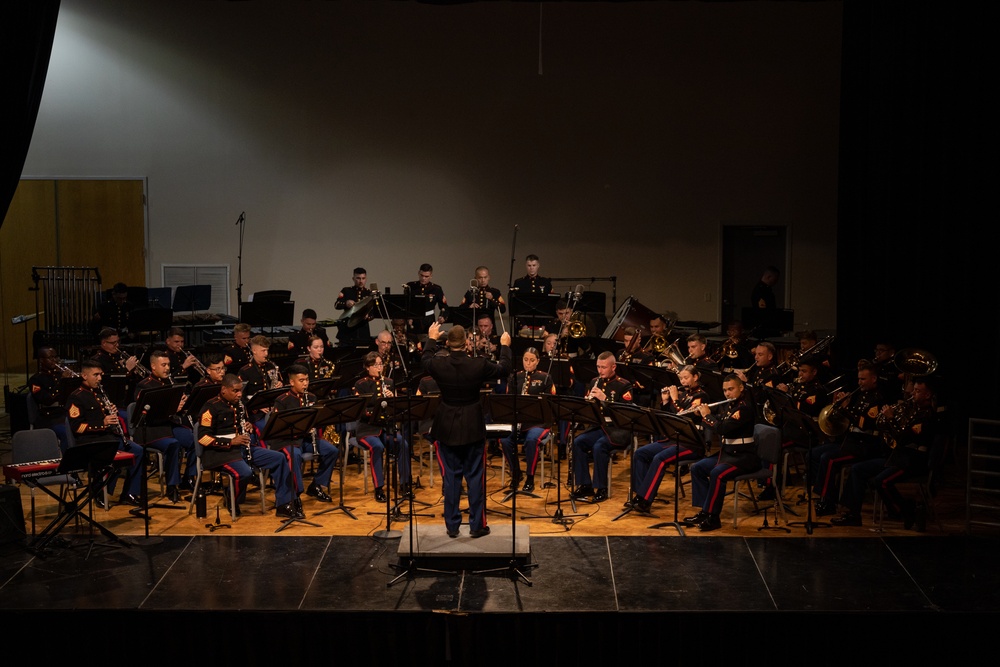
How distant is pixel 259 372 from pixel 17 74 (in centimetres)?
365

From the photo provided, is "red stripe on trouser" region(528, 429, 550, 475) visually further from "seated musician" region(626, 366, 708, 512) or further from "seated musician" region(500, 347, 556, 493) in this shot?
"seated musician" region(626, 366, 708, 512)

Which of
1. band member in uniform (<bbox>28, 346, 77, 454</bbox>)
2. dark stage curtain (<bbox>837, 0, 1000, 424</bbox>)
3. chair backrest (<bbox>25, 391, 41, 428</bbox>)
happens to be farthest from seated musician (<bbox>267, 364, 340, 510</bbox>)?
dark stage curtain (<bbox>837, 0, 1000, 424</bbox>)

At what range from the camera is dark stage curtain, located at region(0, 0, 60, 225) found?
25.9 ft

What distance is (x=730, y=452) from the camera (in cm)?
848

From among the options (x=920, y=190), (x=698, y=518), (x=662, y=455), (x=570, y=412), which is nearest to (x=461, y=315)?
(x=570, y=412)

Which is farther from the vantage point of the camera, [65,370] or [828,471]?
[65,370]

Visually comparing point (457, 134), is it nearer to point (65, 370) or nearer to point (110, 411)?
point (65, 370)

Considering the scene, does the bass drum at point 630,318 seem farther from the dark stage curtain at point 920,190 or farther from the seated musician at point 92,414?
the seated musician at point 92,414

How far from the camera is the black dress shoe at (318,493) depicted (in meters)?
9.40

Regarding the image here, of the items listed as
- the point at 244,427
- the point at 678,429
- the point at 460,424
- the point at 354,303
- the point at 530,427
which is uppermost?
the point at 354,303

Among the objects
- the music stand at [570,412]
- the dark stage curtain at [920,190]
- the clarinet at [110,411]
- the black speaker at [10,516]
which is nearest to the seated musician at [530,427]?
the music stand at [570,412]

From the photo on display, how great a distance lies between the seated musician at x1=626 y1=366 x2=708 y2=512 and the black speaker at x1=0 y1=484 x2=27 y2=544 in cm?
530

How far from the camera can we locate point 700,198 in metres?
15.5

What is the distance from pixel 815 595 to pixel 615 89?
10.4 meters
